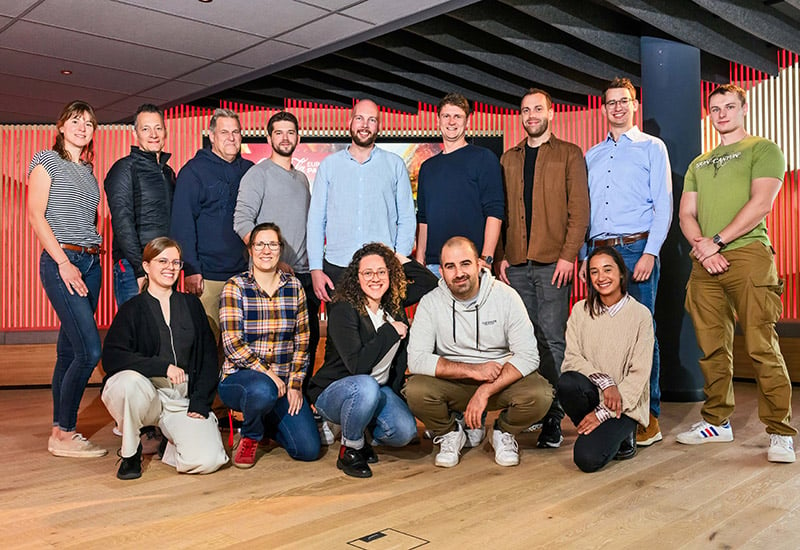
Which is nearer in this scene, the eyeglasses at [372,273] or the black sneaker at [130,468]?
the black sneaker at [130,468]

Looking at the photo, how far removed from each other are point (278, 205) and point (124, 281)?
88 centimetres

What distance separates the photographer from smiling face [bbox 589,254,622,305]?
3107 millimetres

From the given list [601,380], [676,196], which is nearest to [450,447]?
[601,380]

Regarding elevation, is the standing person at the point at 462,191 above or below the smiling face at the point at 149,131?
below

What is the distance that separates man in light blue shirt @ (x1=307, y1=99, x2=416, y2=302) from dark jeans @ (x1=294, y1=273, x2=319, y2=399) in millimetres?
177

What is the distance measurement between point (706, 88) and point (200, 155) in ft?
15.1

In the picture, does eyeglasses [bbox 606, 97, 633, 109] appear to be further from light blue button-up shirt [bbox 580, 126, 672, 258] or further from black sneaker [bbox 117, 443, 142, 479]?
black sneaker [bbox 117, 443, 142, 479]

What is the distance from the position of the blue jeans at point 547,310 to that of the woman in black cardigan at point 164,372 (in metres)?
1.55

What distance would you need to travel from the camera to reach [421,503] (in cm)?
250

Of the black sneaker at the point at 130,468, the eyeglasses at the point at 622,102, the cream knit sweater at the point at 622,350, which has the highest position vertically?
the eyeglasses at the point at 622,102

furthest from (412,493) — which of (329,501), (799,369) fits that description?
(799,369)

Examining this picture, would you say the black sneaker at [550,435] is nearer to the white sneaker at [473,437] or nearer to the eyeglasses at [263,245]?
the white sneaker at [473,437]

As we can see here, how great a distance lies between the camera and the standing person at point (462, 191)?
3.48 metres

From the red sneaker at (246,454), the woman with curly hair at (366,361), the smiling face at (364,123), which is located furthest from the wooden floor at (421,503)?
the smiling face at (364,123)
